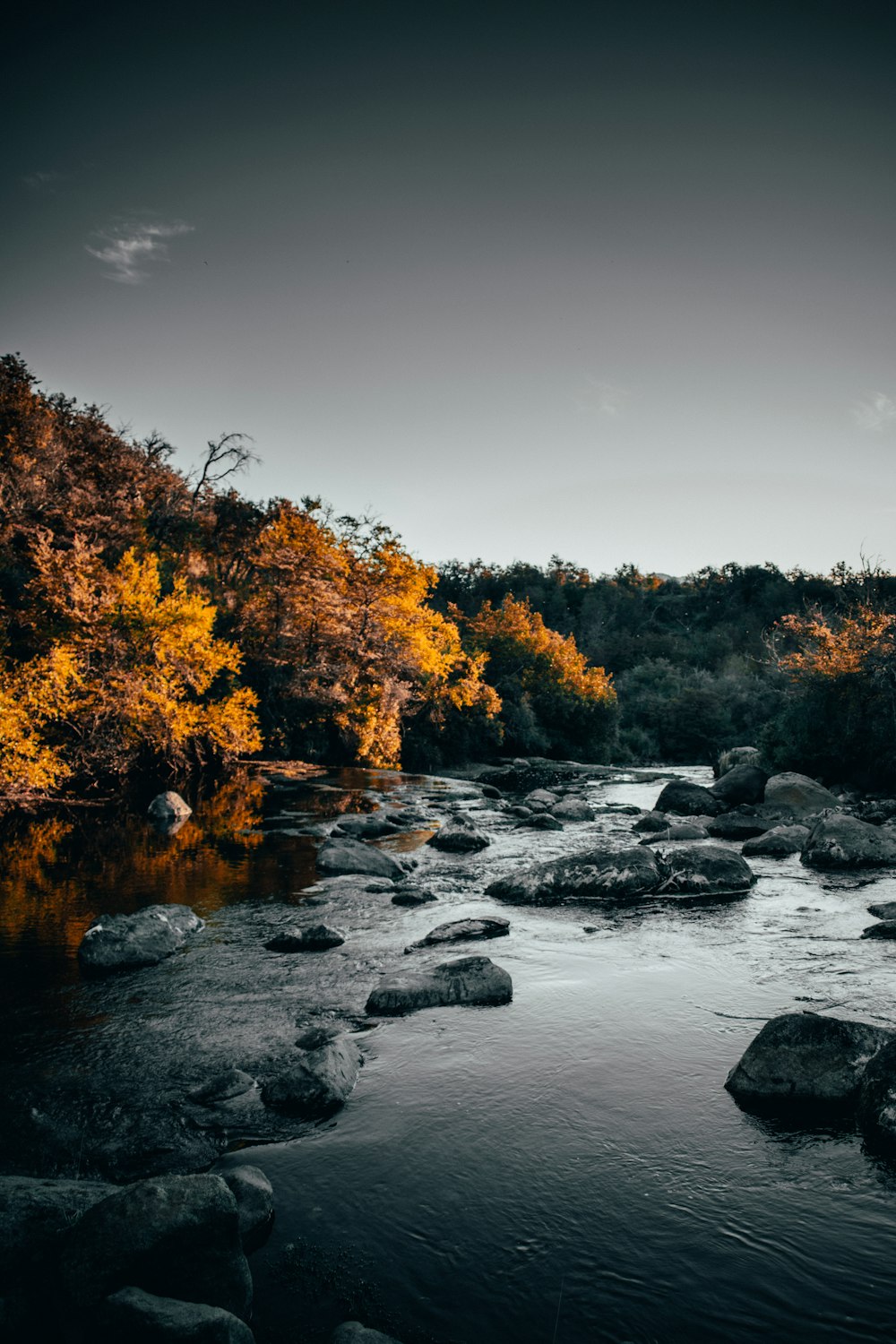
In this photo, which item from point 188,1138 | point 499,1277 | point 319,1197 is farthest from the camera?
point 188,1138

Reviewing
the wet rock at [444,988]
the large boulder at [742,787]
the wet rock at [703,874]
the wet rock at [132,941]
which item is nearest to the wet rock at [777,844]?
the wet rock at [703,874]

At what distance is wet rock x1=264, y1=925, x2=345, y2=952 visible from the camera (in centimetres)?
909

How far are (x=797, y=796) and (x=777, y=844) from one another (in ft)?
17.7

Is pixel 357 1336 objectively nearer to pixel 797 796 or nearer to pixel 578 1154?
pixel 578 1154

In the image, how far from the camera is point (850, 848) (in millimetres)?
13555

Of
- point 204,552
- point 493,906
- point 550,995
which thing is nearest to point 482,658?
point 204,552

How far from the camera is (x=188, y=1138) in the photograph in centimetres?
507

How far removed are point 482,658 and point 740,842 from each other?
85.7 feet

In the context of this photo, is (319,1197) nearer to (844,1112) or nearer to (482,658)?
(844,1112)

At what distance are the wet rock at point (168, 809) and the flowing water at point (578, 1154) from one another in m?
9.65

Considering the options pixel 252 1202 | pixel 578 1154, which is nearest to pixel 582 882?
pixel 578 1154

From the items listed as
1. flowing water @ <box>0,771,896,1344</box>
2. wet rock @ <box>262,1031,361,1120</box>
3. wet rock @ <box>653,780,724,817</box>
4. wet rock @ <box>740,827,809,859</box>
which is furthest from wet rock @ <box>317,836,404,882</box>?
wet rock @ <box>653,780,724,817</box>

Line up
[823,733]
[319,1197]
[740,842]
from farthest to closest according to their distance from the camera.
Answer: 1. [823,733]
2. [740,842]
3. [319,1197]

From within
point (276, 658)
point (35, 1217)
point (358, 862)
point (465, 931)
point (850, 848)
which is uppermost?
point (276, 658)
